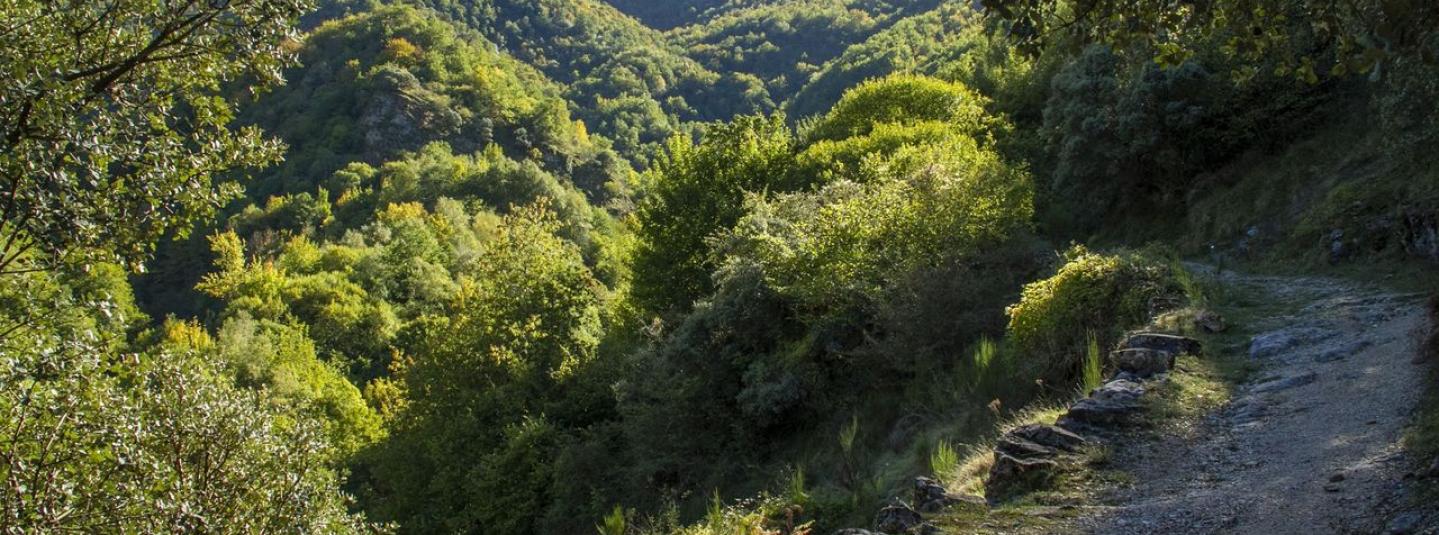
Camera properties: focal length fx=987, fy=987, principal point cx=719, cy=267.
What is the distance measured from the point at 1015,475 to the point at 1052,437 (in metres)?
0.82

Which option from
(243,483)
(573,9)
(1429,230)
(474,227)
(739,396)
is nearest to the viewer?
(243,483)

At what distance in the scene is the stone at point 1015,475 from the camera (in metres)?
8.10

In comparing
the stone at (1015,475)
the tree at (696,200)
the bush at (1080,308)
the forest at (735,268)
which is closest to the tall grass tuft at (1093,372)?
the forest at (735,268)

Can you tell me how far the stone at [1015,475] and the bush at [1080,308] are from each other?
427 cm

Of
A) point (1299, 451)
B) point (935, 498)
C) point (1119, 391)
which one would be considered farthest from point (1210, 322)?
point (935, 498)

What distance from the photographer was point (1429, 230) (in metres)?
14.3

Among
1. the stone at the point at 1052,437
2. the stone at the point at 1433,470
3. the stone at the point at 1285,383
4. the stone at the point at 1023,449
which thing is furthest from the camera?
the stone at the point at 1285,383

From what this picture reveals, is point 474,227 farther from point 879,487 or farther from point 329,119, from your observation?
point 879,487

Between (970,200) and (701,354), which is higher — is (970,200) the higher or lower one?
the higher one

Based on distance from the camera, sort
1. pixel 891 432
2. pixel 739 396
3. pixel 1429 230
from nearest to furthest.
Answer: pixel 1429 230 → pixel 891 432 → pixel 739 396

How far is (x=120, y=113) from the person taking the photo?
22.7 feet

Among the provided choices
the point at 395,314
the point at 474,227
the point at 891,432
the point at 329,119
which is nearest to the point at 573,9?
the point at 329,119

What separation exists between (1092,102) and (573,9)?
160273mm

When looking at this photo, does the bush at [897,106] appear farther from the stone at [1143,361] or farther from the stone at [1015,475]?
the stone at [1015,475]
